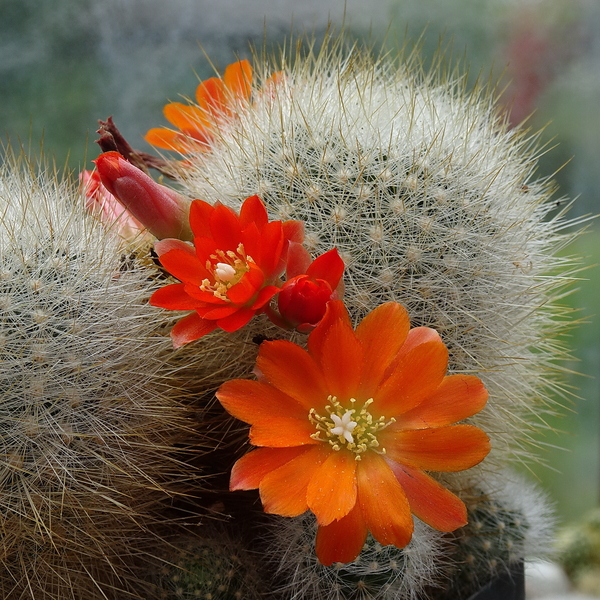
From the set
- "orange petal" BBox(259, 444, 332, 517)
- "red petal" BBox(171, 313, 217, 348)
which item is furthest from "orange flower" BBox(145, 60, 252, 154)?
"orange petal" BBox(259, 444, 332, 517)

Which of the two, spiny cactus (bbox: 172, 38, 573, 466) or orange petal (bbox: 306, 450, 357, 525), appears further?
spiny cactus (bbox: 172, 38, 573, 466)

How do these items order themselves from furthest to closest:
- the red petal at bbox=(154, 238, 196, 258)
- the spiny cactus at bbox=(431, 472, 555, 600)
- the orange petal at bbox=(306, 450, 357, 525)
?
the spiny cactus at bbox=(431, 472, 555, 600) < the red petal at bbox=(154, 238, 196, 258) < the orange petal at bbox=(306, 450, 357, 525)

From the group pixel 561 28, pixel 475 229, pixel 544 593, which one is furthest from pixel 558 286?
pixel 561 28

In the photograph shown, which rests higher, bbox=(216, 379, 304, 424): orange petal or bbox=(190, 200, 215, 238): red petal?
bbox=(190, 200, 215, 238): red petal

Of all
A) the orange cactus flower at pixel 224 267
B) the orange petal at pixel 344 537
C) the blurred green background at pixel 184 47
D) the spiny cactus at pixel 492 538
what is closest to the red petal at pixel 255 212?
the orange cactus flower at pixel 224 267

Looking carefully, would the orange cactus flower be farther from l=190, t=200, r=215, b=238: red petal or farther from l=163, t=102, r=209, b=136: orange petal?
l=163, t=102, r=209, b=136: orange petal

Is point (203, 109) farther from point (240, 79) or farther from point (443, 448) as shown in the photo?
point (443, 448)
